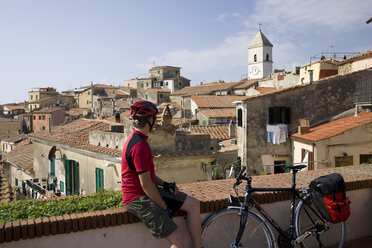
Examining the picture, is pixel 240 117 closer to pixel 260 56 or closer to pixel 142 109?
pixel 142 109

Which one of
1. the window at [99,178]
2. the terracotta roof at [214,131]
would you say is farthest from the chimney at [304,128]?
the window at [99,178]

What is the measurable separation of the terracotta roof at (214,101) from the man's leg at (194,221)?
124 feet

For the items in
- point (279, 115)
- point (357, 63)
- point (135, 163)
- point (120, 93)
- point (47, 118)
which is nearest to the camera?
point (135, 163)

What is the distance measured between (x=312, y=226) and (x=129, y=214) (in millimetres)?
2426

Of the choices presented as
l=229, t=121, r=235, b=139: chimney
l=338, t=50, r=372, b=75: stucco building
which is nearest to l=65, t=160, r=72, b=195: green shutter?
l=229, t=121, r=235, b=139: chimney

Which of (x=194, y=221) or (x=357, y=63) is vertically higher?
(x=357, y=63)

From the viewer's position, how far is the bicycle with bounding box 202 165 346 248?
156 inches

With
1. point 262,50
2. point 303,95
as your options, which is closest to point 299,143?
point 303,95

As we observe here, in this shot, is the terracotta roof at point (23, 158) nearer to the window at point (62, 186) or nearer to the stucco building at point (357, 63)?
the window at point (62, 186)

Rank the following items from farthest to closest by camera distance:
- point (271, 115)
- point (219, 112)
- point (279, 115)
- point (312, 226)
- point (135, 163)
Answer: point (219, 112)
point (279, 115)
point (271, 115)
point (312, 226)
point (135, 163)

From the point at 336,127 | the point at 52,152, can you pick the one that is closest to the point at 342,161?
the point at 336,127

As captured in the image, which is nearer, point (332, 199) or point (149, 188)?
point (149, 188)

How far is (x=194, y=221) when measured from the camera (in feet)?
12.1

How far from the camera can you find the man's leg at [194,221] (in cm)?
369
